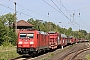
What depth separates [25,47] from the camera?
27.8 metres

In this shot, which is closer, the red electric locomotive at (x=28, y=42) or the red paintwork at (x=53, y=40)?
the red electric locomotive at (x=28, y=42)

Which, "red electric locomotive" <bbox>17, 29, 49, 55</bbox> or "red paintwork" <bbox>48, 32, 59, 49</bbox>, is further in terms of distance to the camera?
"red paintwork" <bbox>48, 32, 59, 49</bbox>

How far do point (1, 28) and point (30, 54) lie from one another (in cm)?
3248

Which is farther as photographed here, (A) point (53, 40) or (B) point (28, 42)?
(A) point (53, 40)

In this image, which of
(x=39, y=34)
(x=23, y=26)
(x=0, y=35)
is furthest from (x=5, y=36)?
(x=23, y=26)

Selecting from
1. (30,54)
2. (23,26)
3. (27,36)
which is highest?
(23,26)

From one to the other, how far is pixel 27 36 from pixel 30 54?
7.46ft

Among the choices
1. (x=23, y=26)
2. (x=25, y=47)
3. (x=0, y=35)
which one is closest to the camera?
(x=25, y=47)

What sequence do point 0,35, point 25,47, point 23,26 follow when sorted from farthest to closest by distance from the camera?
point 23,26 → point 0,35 → point 25,47

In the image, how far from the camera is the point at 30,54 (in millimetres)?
29016

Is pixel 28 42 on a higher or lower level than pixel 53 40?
lower

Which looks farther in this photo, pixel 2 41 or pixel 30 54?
pixel 2 41

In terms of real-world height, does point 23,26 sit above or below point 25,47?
above

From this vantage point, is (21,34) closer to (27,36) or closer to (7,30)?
(27,36)
